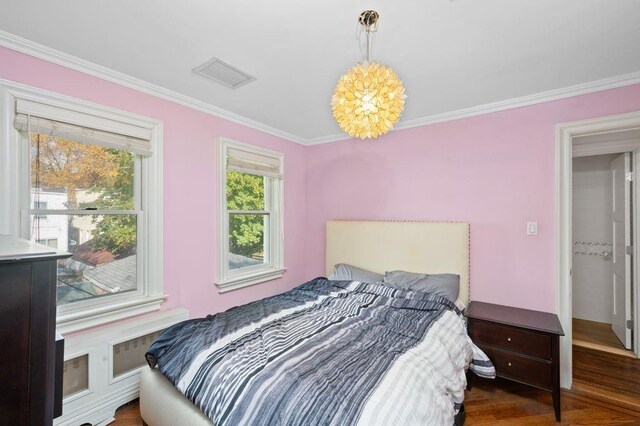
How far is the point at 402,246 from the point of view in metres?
3.04

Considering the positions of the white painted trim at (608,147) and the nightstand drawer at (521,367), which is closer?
the nightstand drawer at (521,367)

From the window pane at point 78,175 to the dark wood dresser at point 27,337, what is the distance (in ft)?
5.57

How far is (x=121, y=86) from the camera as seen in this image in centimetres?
217

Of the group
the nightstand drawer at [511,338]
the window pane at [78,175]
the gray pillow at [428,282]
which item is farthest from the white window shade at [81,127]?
the nightstand drawer at [511,338]

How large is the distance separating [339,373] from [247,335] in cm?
69

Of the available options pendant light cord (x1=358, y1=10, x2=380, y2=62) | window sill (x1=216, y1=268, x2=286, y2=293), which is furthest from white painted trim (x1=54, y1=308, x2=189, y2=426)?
pendant light cord (x1=358, y1=10, x2=380, y2=62)

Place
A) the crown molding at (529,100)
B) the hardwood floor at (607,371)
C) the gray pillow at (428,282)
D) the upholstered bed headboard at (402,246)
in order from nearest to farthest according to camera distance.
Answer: the crown molding at (529,100) → the hardwood floor at (607,371) → the gray pillow at (428,282) → the upholstered bed headboard at (402,246)

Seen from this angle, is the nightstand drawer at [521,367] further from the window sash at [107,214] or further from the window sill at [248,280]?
the window sash at [107,214]

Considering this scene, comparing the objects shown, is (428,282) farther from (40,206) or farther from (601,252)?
(40,206)

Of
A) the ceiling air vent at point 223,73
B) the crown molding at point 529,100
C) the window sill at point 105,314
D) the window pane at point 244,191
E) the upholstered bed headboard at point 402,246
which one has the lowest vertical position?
the window sill at point 105,314

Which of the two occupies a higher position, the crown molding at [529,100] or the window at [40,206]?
the crown molding at [529,100]

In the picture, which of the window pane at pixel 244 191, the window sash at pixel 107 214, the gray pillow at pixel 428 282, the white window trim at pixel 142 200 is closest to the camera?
the white window trim at pixel 142 200

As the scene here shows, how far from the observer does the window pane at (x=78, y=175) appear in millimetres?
1915

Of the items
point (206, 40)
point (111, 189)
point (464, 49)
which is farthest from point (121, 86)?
point (464, 49)
